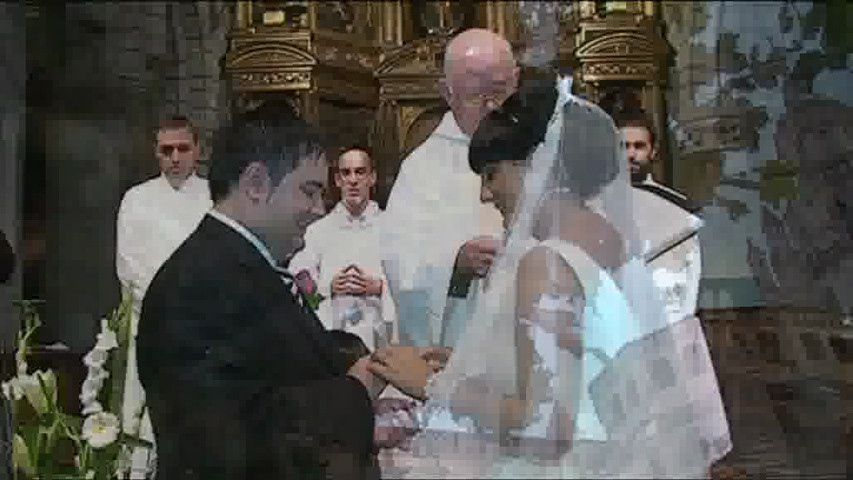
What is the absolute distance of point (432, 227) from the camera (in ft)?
10.5

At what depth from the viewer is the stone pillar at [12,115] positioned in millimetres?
3551

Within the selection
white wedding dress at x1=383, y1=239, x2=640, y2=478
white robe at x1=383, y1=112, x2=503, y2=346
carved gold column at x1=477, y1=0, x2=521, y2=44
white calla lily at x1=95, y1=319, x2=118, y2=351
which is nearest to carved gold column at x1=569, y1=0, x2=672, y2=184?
carved gold column at x1=477, y1=0, x2=521, y2=44

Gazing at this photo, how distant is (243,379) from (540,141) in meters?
0.87

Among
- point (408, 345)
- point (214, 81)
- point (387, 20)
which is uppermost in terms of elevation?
point (387, 20)

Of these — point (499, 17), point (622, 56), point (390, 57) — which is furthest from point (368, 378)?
point (499, 17)

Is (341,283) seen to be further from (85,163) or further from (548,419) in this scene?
(548,419)

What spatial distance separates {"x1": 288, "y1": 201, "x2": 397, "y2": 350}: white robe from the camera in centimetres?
312

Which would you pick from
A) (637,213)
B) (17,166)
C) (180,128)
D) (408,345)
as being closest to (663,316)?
(637,213)

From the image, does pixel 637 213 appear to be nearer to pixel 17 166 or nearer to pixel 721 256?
pixel 721 256

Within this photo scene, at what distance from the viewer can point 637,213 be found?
2.82 m

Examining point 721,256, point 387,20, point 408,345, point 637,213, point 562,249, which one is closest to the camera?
point 562,249

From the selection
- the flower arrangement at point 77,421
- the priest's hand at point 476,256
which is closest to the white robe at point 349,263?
the priest's hand at point 476,256

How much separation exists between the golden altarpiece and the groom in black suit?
0.51 m

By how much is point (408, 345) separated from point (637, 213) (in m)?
0.66
